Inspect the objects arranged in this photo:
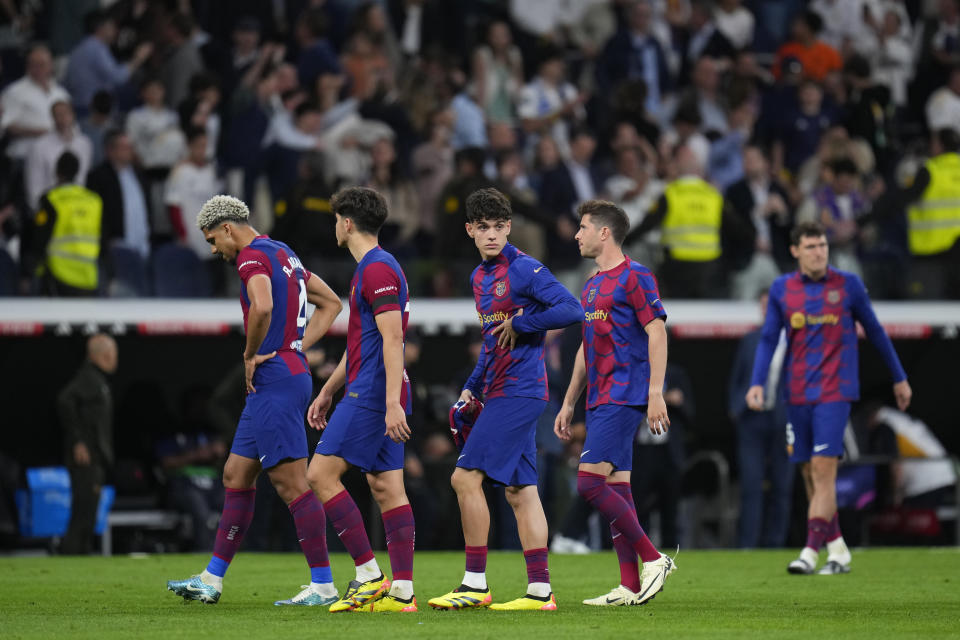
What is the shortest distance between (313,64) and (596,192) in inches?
136

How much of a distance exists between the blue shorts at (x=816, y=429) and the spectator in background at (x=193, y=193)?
6108mm

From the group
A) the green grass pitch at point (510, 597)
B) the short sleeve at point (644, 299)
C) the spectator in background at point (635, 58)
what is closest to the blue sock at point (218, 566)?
the green grass pitch at point (510, 597)

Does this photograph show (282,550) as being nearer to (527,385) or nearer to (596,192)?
(596,192)

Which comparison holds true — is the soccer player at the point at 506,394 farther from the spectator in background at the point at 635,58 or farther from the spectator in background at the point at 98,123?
the spectator in background at the point at 635,58

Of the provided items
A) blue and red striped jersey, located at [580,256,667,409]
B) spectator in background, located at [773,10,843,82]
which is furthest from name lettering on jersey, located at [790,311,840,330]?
spectator in background, located at [773,10,843,82]

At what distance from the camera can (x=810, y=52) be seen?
2075cm

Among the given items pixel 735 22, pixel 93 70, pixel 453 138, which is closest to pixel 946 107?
pixel 735 22

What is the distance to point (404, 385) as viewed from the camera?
766 centimetres

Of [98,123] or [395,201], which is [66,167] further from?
[395,201]

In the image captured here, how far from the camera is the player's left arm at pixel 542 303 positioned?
756cm

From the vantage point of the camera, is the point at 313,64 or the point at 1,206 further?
the point at 313,64

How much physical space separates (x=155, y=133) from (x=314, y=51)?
8.02 ft

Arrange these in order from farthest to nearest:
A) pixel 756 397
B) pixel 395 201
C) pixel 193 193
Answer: pixel 395 201 < pixel 193 193 < pixel 756 397

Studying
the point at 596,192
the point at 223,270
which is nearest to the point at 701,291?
the point at 596,192
